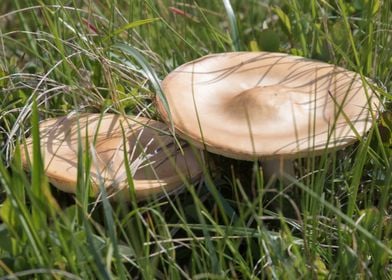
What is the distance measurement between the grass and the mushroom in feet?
0.17

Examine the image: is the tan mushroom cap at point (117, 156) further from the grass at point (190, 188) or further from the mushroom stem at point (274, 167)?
the mushroom stem at point (274, 167)

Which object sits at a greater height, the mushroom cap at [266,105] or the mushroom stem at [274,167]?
the mushroom cap at [266,105]

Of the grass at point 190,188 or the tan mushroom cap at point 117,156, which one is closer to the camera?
the grass at point 190,188

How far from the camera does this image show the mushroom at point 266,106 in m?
1.55

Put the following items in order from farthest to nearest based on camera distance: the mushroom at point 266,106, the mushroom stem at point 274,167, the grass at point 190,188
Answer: the mushroom stem at point 274,167 → the mushroom at point 266,106 → the grass at point 190,188

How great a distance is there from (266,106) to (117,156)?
0.36m

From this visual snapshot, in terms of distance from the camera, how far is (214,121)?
5.46 feet

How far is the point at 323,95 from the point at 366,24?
0.46 m

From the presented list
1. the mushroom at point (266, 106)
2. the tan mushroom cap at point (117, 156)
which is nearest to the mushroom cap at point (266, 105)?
the mushroom at point (266, 106)

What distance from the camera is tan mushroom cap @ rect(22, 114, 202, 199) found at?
1.62 m

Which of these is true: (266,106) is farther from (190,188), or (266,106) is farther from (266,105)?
(190,188)

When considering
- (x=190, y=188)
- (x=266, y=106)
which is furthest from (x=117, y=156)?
(x=190, y=188)

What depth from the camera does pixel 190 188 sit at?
1.31 meters

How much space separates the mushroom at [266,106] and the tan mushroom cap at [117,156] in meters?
0.10
